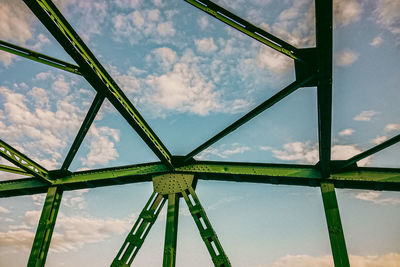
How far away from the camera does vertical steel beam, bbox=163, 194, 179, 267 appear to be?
6.32m

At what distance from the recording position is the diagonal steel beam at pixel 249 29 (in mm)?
4785

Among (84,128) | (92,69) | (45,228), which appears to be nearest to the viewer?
(92,69)

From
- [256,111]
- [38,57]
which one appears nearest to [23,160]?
[38,57]

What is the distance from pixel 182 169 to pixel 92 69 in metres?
3.75

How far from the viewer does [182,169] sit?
763 centimetres

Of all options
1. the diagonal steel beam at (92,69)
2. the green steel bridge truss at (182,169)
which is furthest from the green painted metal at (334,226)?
the diagonal steel beam at (92,69)

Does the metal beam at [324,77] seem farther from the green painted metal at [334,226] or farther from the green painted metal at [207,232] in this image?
the green painted metal at [207,232]

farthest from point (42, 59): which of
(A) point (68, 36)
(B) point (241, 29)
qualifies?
(B) point (241, 29)

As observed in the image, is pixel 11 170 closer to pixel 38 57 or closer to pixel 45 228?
pixel 45 228

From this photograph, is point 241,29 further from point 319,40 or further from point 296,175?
point 296,175

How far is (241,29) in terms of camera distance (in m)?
4.84

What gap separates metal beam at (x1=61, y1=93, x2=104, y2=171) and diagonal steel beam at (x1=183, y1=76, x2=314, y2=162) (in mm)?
2777

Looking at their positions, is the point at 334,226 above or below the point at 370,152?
below

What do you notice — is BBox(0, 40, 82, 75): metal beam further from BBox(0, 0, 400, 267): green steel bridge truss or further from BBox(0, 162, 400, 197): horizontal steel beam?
BBox(0, 162, 400, 197): horizontal steel beam
